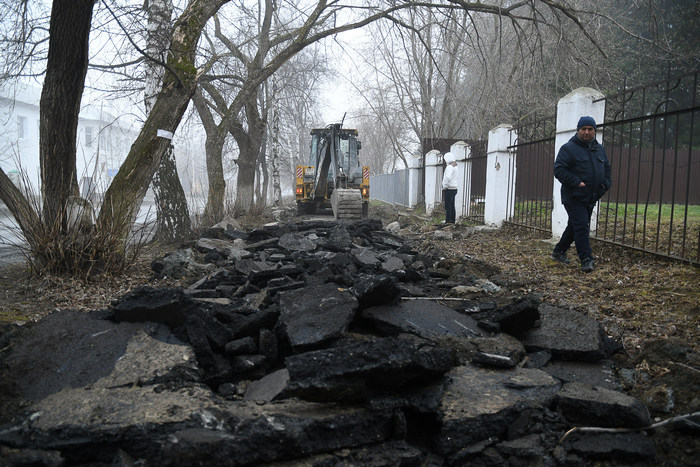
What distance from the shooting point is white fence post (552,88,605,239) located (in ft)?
24.4

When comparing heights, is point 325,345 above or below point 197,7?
below

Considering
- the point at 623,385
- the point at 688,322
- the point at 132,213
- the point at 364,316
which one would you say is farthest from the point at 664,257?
the point at 132,213

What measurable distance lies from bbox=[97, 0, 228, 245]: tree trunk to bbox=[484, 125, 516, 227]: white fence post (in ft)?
20.5

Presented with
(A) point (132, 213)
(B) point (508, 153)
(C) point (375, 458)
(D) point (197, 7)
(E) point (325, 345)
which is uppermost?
(D) point (197, 7)

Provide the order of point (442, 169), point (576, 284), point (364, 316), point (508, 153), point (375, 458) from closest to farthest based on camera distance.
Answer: point (375, 458) < point (364, 316) < point (576, 284) < point (508, 153) < point (442, 169)

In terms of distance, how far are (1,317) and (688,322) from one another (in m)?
5.61

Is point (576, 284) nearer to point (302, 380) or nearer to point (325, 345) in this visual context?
point (325, 345)

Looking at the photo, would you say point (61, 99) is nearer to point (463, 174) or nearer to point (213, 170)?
point (213, 170)

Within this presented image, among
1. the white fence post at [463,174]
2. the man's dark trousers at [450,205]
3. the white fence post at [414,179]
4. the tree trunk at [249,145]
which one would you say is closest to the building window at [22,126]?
the tree trunk at [249,145]

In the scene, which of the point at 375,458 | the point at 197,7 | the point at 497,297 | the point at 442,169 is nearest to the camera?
the point at 375,458

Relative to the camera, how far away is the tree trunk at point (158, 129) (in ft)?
19.9

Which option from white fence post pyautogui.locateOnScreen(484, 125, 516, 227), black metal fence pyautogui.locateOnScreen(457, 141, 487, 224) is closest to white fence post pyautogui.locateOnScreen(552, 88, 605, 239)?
white fence post pyautogui.locateOnScreen(484, 125, 516, 227)

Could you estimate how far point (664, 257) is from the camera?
5.92 meters

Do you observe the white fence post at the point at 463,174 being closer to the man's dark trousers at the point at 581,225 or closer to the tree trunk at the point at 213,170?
the tree trunk at the point at 213,170
